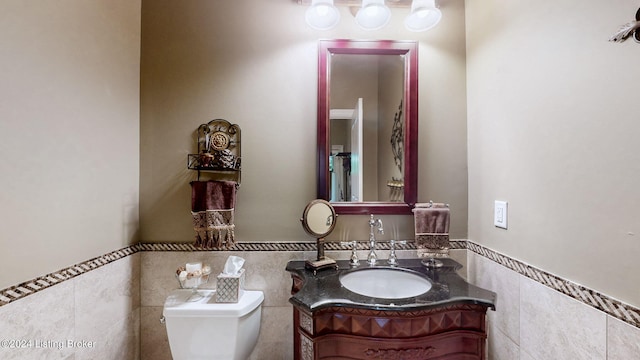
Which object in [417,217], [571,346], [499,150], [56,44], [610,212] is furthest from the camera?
[417,217]

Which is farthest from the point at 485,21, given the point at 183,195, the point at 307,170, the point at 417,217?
the point at 183,195

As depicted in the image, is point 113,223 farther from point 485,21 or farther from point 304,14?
point 485,21

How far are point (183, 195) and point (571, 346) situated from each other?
1710mm

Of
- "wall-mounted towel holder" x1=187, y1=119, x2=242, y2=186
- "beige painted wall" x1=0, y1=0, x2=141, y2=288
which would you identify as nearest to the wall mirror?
"wall-mounted towel holder" x1=187, y1=119, x2=242, y2=186

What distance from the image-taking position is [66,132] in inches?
39.0

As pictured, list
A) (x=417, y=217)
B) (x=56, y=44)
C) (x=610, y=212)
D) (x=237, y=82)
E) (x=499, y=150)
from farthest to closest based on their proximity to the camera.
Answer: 1. (x=237, y=82)
2. (x=417, y=217)
3. (x=499, y=150)
4. (x=56, y=44)
5. (x=610, y=212)

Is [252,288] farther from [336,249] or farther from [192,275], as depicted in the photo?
[336,249]

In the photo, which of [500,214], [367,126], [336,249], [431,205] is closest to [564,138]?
[500,214]

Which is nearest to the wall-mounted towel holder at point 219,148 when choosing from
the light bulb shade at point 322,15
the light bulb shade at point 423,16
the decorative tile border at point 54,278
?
the decorative tile border at point 54,278

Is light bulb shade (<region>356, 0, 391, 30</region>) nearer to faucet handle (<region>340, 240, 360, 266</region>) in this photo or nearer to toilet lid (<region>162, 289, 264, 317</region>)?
faucet handle (<region>340, 240, 360, 266</region>)

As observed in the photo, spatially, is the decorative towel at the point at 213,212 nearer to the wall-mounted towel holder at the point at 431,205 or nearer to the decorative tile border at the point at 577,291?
the wall-mounted towel holder at the point at 431,205

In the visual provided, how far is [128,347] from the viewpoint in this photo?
4.35 ft

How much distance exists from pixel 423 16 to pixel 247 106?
102 centimetres

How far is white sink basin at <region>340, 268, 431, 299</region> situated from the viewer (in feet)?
4.12
